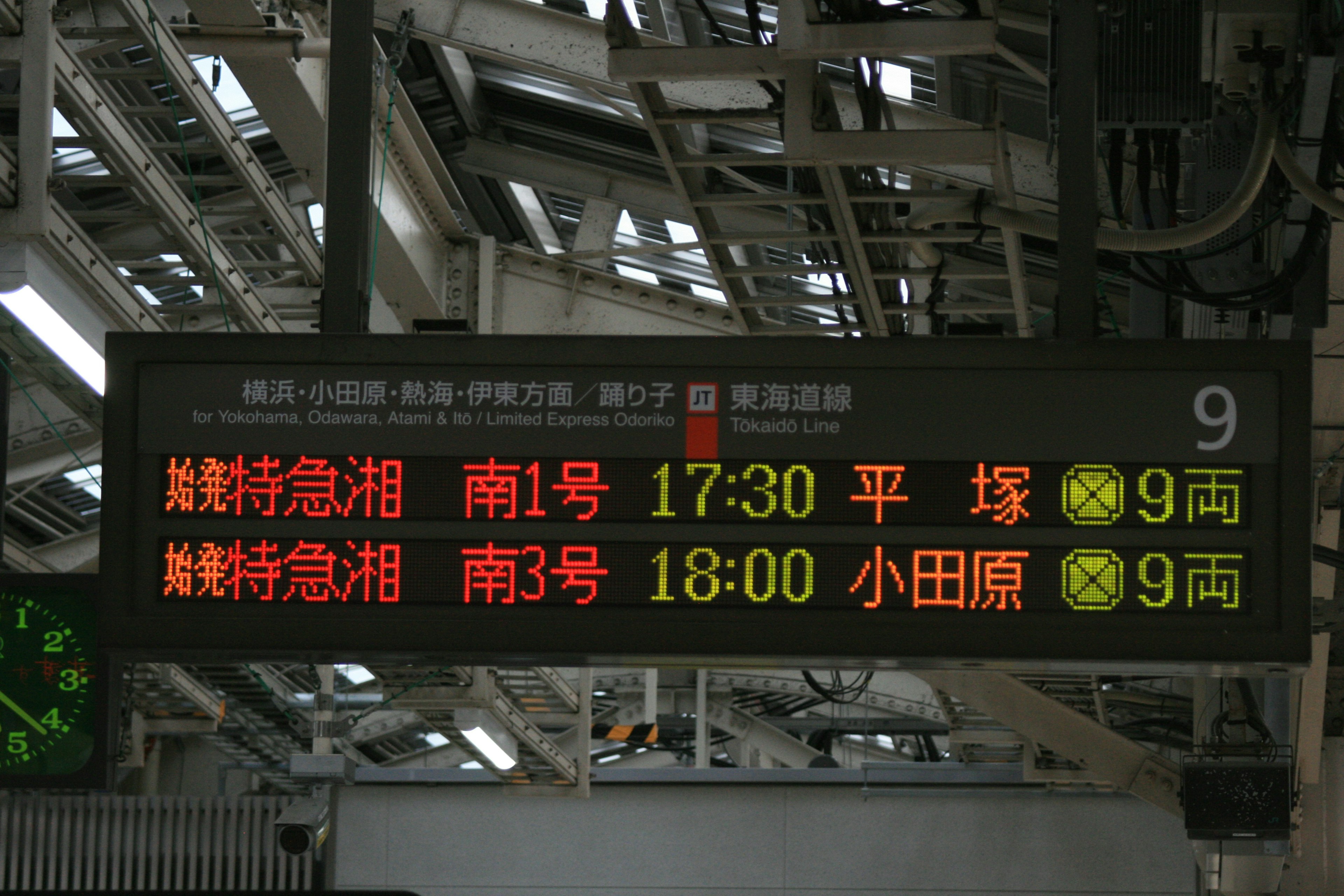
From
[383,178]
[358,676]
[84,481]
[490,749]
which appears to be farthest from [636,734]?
[383,178]

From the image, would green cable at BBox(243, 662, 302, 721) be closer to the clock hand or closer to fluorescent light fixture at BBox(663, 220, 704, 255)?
Answer: fluorescent light fixture at BBox(663, 220, 704, 255)

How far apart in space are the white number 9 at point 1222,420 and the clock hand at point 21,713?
4.41 m

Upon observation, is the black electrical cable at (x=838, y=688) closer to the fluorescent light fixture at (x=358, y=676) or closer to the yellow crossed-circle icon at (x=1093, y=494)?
the fluorescent light fixture at (x=358, y=676)

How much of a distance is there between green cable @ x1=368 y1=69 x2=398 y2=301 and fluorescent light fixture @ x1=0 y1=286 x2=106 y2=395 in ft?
4.44

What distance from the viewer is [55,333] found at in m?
7.55

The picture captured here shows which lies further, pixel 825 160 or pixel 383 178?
pixel 383 178

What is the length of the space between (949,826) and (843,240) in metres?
12.3

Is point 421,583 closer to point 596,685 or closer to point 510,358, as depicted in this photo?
point 510,358

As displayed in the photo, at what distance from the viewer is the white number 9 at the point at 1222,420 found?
15.7 feet

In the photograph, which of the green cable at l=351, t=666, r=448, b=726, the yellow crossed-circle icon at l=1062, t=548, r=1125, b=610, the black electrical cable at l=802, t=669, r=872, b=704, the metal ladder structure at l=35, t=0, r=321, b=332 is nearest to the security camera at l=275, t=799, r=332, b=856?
the green cable at l=351, t=666, r=448, b=726

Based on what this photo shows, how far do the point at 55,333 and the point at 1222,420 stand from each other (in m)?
5.13

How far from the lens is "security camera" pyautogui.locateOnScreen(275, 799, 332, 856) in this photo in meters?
14.5

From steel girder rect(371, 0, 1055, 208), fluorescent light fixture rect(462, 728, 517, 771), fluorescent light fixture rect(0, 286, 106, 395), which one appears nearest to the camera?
fluorescent light fixture rect(0, 286, 106, 395)

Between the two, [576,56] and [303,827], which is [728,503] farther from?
[303,827]
